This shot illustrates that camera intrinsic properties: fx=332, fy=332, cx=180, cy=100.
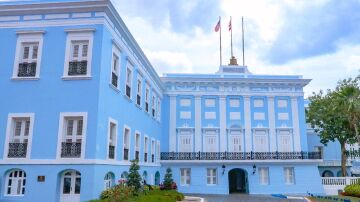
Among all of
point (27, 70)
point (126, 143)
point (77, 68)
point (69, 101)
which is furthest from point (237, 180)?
point (27, 70)

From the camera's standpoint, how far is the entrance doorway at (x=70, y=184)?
13.6 metres

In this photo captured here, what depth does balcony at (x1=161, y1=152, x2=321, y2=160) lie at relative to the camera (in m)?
Answer: 27.2

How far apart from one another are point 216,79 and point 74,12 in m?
16.1

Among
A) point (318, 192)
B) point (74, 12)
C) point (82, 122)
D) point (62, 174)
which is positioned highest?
point (74, 12)

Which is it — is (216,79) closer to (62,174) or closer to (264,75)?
(264,75)

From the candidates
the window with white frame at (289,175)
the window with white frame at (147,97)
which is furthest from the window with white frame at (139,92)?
the window with white frame at (289,175)

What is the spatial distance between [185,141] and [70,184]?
1558 cm

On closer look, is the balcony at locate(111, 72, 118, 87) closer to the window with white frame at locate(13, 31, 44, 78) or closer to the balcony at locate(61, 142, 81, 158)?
the window with white frame at locate(13, 31, 44, 78)

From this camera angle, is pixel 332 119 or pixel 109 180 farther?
pixel 332 119

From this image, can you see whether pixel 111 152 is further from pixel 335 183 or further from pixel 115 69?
pixel 335 183

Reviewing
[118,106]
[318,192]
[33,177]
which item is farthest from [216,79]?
[33,177]

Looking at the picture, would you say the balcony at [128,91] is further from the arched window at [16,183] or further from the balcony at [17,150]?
the arched window at [16,183]

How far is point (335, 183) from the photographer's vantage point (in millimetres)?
27391

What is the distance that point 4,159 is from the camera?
13.8 m
